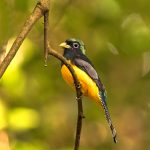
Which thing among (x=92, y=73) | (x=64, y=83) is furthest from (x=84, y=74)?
(x=64, y=83)

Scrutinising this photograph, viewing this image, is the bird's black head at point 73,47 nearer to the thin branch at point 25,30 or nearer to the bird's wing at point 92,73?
the bird's wing at point 92,73

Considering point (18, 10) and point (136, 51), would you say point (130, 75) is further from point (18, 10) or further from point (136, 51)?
point (18, 10)

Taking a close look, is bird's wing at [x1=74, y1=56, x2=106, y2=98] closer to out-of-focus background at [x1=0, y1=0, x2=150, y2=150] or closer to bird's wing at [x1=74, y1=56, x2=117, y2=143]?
bird's wing at [x1=74, y1=56, x2=117, y2=143]

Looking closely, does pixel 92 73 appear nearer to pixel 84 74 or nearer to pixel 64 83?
pixel 84 74

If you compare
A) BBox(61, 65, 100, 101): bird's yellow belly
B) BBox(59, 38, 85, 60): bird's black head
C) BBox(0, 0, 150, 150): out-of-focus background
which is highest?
BBox(0, 0, 150, 150): out-of-focus background

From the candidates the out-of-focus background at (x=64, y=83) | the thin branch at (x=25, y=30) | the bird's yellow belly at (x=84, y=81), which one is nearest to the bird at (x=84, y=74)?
the bird's yellow belly at (x=84, y=81)

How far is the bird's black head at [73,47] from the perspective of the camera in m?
1.86

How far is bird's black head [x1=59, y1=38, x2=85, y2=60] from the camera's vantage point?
186 centimetres

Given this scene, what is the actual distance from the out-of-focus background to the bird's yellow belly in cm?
50

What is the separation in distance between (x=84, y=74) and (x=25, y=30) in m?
0.40

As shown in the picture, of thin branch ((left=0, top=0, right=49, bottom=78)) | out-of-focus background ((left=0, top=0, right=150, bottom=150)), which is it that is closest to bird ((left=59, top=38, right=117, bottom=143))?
thin branch ((left=0, top=0, right=49, bottom=78))

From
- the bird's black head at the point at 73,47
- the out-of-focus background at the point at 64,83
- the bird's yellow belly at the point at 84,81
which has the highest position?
the out-of-focus background at the point at 64,83

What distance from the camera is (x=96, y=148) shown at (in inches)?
153

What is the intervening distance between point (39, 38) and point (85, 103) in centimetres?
80
